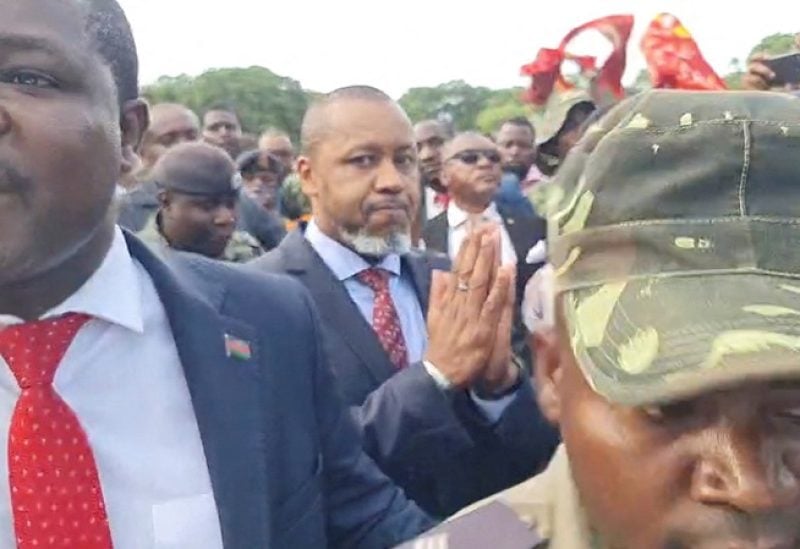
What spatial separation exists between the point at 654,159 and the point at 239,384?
92 centimetres

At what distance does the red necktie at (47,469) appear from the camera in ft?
5.19

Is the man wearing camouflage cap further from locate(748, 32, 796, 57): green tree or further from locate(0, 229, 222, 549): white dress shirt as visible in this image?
locate(748, 32, 796, 57): green tree

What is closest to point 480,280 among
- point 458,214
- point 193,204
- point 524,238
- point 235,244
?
point 524,238

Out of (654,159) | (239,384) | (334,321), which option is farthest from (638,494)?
(334,321)

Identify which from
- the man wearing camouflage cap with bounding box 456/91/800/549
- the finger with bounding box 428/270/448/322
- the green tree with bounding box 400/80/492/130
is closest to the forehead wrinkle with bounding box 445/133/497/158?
the finger with bounding box 428/270/448/322

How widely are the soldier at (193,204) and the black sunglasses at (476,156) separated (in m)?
2.20

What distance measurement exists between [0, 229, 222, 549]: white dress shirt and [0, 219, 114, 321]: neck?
0.04 ft

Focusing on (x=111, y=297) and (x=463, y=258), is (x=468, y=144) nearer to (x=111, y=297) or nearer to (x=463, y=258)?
(x=463, y=258)

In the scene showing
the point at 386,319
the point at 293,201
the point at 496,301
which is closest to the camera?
the point at 496,301

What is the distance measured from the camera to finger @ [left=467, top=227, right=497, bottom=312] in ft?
7.73

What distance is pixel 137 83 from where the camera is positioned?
190 centimetres

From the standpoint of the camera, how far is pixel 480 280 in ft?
7.75

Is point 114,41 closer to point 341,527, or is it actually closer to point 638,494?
point 341,527

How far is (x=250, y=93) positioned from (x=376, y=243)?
33307 mm
